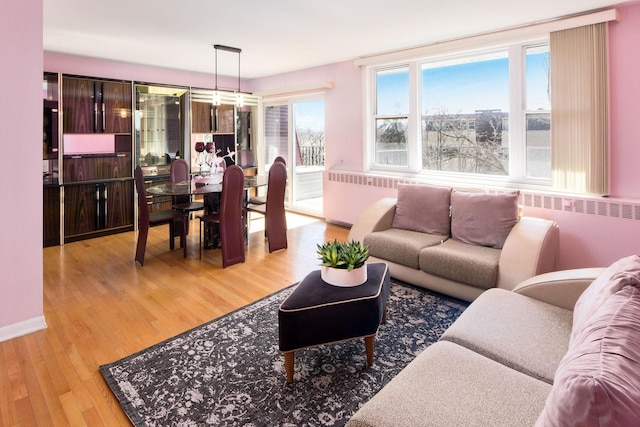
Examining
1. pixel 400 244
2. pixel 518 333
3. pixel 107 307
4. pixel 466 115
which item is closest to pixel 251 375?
pixel 518 333

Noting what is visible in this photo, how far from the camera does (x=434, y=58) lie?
473cm

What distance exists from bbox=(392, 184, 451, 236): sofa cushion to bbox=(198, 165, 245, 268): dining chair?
1654 millimetres

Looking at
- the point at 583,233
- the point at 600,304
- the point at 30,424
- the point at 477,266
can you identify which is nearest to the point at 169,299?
the point at 30,424

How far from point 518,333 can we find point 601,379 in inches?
39.9

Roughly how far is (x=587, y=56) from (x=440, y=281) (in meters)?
2.45

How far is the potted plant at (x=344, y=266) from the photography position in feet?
7.62

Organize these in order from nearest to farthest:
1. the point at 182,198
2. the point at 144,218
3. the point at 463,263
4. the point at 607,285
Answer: the point at 607,285
the point at 463,263
the point at 144,218
the point at 182,198

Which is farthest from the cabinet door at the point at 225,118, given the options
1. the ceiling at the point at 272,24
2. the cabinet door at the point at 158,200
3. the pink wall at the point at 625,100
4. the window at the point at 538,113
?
the pink wall at the point at 625,100

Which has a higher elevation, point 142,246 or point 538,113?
point 538,113

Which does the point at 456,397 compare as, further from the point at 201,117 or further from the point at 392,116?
the point at 201,117

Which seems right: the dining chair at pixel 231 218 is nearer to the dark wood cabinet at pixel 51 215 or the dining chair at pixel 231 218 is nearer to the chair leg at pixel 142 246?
the chair leg at pixel 142 246

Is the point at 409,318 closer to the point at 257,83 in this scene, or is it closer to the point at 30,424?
the point at 30,424

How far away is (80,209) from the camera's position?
510cm

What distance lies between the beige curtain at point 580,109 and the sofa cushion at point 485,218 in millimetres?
797
